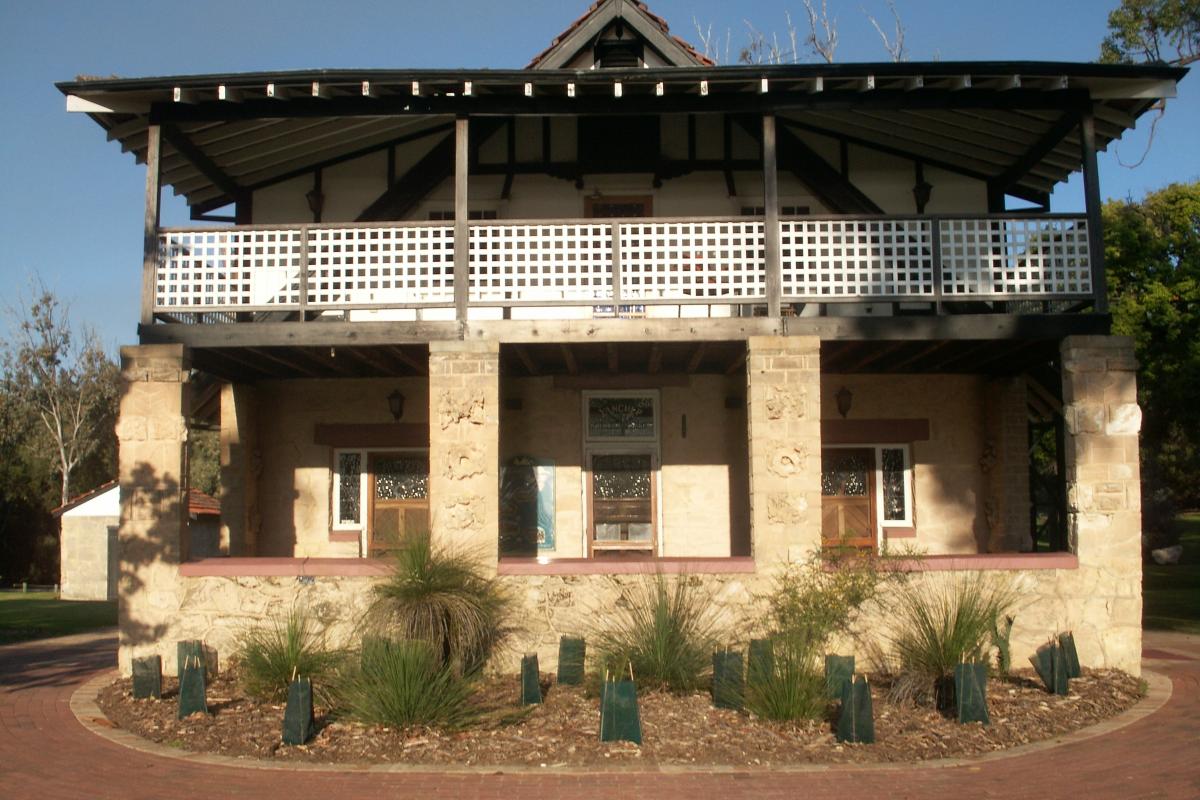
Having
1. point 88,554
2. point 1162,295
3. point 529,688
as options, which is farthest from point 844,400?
point 88,554

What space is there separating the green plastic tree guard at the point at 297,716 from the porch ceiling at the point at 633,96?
19.3 ft

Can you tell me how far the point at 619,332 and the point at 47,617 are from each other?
13.2 meters

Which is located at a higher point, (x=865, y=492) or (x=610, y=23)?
(x=610, y=23)

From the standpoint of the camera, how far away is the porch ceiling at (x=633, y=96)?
10180mm

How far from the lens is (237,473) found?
1300 cm

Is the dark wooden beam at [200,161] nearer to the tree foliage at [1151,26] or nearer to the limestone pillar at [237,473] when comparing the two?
the limestone pillar at [237,473]

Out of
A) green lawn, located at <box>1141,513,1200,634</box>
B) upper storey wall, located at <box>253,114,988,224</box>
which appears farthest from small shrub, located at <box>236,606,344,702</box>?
green lawn, located at <box>1141,513,1200,634</box>

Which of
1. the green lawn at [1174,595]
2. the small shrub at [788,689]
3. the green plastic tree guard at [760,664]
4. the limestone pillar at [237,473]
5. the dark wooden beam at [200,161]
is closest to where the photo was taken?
the small shrub at [788,689]

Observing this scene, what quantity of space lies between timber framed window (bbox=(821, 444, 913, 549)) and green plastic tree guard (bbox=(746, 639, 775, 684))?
16.8 feet

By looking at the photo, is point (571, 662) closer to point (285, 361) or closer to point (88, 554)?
point (285, 361)

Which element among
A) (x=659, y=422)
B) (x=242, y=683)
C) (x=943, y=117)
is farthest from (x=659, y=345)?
(x=242, y=683)

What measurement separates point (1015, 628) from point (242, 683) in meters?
7.29

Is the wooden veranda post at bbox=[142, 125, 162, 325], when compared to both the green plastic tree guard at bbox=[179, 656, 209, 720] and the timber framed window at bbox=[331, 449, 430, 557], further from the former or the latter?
the green plastic tree guard at bbox=[179, 656, 209, 720]

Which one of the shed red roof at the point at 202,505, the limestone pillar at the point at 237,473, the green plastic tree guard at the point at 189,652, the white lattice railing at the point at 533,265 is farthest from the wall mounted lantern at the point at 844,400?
the shed red roof at the point at 202,505
